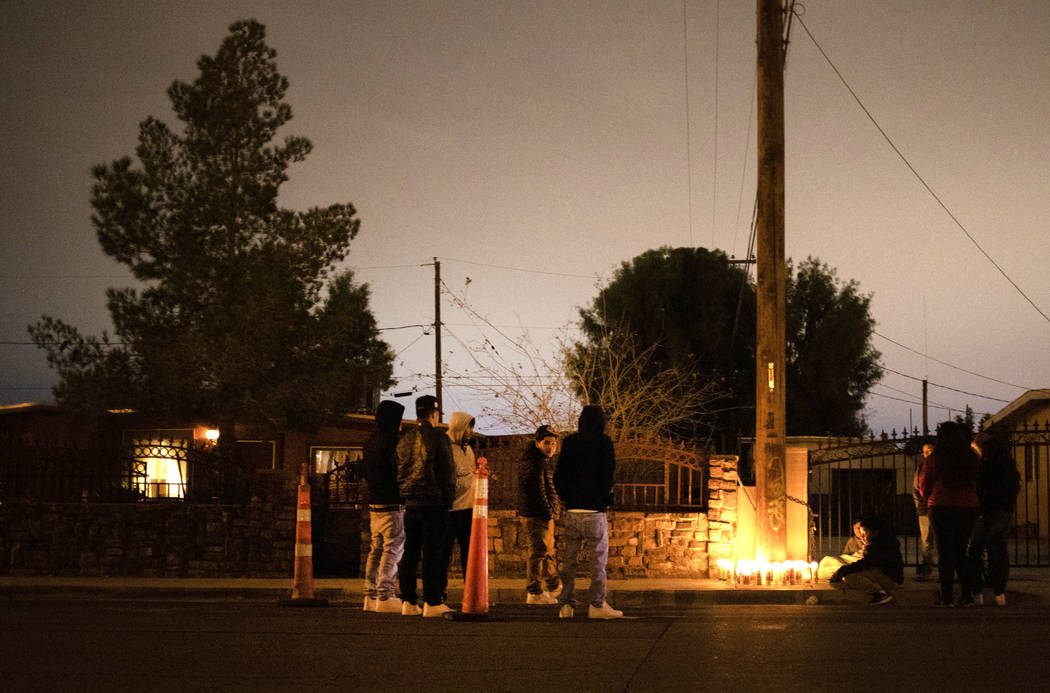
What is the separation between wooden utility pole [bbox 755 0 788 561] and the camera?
13.9 metres

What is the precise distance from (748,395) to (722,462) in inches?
948

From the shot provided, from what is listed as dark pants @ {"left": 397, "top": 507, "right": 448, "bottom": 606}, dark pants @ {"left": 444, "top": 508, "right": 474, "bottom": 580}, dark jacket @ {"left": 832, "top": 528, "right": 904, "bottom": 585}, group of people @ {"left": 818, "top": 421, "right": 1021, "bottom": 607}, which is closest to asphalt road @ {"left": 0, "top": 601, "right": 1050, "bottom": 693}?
dark pants @ {"left": 397, "top": 507, "right": 448, "bottom": 606}

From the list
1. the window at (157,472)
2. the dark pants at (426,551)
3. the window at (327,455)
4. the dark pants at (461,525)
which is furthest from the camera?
the window at (327,455)

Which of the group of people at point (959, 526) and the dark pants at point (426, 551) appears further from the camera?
the group of people at point (959, 526)

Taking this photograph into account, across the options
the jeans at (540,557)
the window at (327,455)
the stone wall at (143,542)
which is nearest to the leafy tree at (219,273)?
the window at (327,455)

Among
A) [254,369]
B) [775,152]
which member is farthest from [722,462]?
[254,369]

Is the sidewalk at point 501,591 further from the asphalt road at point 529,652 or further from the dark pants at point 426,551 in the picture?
the dark pants at point 426,551

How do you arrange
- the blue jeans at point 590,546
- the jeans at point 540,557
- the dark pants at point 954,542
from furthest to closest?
1. the jeans at point 540,557
2. the dark pants at point 954,542
3. the blue jeans at point 590,546

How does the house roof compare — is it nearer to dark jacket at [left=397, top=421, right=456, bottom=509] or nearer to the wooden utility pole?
the wooden utility pole

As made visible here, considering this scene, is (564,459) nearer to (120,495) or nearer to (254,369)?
(120,495)

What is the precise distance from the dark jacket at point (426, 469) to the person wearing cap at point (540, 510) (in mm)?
1688

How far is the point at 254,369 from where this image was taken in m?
29.8

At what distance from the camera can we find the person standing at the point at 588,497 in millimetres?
10266

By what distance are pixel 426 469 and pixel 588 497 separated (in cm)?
142
